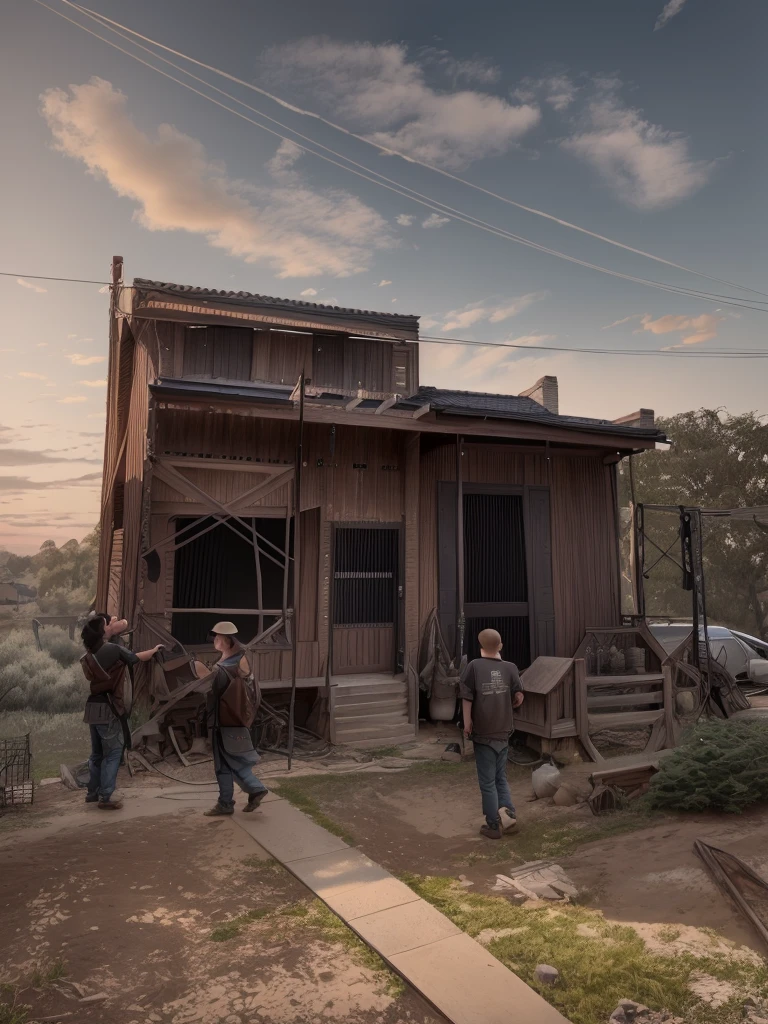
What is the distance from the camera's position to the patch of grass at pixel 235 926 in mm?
4363

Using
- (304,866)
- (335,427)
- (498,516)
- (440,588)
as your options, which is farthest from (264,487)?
(304,866)

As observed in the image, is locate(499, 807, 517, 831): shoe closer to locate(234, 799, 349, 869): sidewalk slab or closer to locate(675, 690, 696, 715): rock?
locate(234, 799, 349, 869): sidewalk slab

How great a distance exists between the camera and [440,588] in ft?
40.3

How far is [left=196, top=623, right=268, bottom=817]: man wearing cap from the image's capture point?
6.53 metres

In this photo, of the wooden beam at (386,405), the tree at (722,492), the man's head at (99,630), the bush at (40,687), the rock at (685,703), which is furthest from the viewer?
the tree at (722,492)

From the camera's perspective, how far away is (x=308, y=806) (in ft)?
24.6

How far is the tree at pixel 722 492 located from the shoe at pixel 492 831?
82.7 feet

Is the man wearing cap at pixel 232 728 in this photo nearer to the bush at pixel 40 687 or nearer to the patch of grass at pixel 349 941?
the patch of grass at pixel 349 941

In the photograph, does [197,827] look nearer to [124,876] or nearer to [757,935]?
[124,876]

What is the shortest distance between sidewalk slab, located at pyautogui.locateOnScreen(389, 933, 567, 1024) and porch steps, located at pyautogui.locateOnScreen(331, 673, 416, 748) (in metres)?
6.47

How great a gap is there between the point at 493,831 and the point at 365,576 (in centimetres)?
587

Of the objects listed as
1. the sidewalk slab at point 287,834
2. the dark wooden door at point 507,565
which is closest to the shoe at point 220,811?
the sidewalk slab at point 287,834

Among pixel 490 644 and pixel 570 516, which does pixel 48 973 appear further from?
pixel 570 516

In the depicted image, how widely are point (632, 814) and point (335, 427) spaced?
24.4 feet
